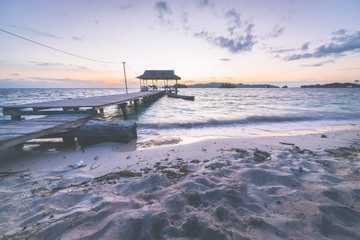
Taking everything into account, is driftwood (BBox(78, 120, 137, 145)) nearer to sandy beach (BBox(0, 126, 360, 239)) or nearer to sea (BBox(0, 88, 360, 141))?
sea (BBox(0, 88, 360, 141))

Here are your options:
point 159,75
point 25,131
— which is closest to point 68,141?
point 25,131

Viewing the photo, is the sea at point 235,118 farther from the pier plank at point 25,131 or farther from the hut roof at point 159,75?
the hut roof at point 159,75

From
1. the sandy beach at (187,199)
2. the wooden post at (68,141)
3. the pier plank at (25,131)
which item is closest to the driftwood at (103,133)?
the wooden post at (68,141)

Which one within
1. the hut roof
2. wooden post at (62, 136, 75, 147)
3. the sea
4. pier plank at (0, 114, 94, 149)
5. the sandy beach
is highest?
the hut roof

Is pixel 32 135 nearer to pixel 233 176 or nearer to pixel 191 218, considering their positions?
pixel 191 218

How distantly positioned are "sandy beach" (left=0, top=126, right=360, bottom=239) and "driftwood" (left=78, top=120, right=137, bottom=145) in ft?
4.46

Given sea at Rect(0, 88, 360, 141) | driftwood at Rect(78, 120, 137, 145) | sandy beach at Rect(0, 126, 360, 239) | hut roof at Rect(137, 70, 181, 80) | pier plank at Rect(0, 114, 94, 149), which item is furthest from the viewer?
hut roof at Rect(137, 70, 181, 80)

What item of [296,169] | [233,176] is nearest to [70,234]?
[233,176]

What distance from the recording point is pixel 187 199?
2088 millimetres

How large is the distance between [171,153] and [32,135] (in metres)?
3.86

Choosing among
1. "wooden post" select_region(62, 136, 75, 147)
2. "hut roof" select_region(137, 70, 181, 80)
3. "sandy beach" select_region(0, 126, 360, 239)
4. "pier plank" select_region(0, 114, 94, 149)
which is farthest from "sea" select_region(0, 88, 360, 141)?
"hut roof" select_region(137, 70, 181, 80)

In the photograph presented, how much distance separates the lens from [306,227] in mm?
1578

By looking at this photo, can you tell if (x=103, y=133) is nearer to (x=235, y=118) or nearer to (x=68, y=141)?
(x=68, y=141)

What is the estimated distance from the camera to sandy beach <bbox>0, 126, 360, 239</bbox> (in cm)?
159
